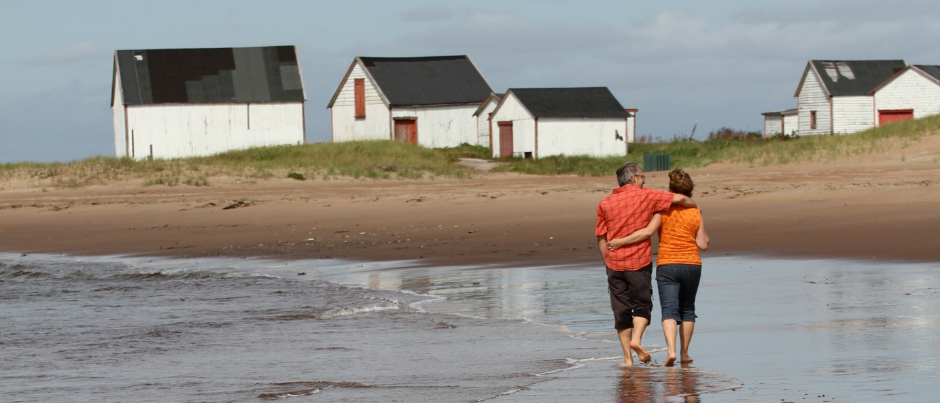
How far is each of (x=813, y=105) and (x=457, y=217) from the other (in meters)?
42.7

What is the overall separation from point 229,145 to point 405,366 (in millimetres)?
40055

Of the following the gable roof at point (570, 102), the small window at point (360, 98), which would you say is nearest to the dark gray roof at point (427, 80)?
the small window at point (360, 98)

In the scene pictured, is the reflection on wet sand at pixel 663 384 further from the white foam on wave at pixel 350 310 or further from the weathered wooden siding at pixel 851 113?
the weathered wooden siding at pixel 851 113

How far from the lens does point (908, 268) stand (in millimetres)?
10922

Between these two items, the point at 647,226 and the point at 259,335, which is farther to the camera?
the point at 259,335

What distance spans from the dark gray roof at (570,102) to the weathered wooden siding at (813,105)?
15979mm

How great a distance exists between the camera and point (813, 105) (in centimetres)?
5678

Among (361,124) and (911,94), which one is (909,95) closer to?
(911,94)

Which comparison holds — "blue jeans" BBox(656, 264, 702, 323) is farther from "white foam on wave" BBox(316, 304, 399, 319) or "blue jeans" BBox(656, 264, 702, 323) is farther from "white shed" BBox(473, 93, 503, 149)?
"white shed" BBox(473, 93, 503, 149)

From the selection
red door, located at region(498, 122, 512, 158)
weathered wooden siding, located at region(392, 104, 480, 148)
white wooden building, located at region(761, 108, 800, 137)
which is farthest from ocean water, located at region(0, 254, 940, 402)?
white wooden building, located at region(761, 108, 800, 137)

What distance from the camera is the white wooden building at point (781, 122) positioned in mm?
64125

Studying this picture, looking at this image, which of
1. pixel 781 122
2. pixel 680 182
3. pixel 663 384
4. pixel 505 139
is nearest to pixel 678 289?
pixel 680 182

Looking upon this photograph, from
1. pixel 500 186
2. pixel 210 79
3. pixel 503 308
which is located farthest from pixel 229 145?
pixel 503 308

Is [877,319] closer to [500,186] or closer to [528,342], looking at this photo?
[528,342]
